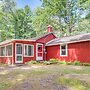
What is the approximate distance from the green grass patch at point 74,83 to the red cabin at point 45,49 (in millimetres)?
10373

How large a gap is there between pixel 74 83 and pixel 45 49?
56.8 feet

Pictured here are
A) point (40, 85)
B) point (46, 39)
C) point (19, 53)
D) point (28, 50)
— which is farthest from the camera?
point (46, 39)

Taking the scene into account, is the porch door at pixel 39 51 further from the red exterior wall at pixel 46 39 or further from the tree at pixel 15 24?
the tree at pixel 15 24

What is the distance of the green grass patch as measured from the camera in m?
8.66

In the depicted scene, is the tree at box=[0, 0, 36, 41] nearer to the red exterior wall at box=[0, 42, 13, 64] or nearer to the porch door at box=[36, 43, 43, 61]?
the red exterior wall at box=[0, 42, 13, 64]

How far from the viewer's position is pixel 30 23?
47438mm

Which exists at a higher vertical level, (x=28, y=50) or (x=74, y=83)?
(x=28, y=50)

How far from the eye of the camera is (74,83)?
9.23 metres

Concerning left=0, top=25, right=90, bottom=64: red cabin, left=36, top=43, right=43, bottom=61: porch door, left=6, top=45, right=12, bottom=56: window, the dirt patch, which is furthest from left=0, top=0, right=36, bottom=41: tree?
the dirt patch

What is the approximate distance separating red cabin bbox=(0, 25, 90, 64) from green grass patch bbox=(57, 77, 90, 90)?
10.4 m

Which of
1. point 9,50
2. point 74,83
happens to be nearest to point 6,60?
point 9,50

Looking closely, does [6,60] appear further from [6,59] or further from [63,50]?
[63,50]

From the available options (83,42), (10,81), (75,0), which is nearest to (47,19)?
(75,0)

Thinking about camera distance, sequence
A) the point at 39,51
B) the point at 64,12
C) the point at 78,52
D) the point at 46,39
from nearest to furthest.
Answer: the point at 78,52, the point at 39,51, the point at 46,39, the point at 64,12
